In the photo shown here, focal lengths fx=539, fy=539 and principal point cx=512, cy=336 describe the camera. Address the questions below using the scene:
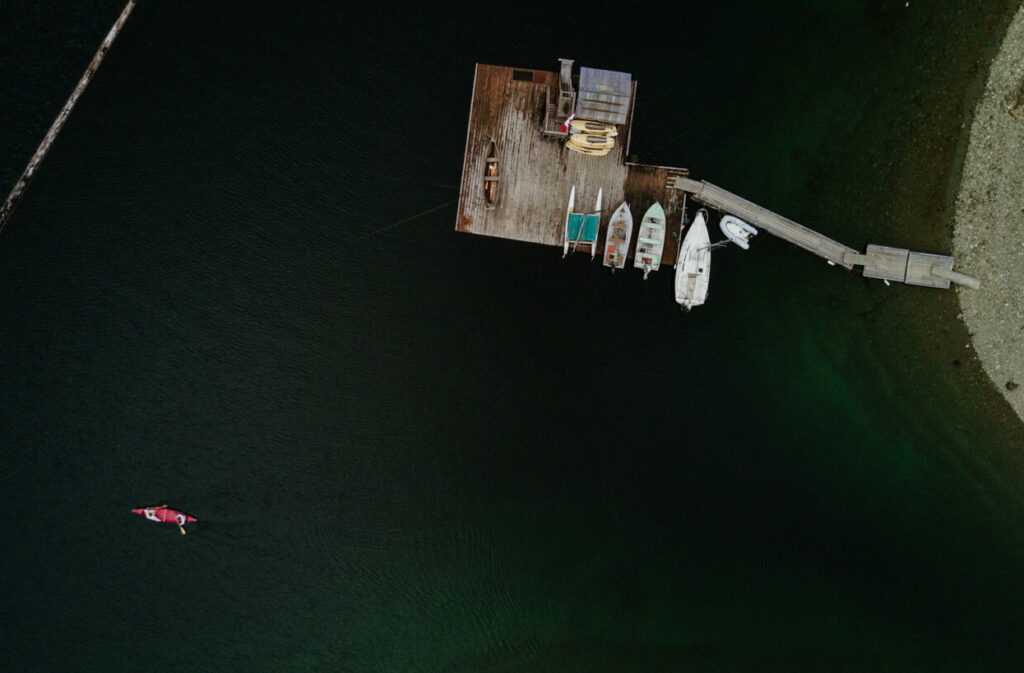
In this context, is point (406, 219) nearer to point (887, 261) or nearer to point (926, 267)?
point (887, 261)

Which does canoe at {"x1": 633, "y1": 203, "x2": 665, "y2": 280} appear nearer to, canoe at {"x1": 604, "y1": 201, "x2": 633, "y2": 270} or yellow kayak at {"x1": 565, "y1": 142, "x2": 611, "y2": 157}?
canoe at {"x1": 604, "y1": 201, "x2": 633, "y2": 270}

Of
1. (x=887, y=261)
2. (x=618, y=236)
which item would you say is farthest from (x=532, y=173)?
(x=887, y=261)

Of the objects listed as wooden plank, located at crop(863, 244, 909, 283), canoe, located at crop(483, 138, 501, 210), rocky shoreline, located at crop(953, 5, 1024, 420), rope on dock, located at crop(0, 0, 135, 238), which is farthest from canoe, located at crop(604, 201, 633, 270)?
rope on dock, located at crop(0, 0, 135, 238)

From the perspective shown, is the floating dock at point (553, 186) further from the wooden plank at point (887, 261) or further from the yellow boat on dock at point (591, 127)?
the yellow boat on dock at point (591, 127)

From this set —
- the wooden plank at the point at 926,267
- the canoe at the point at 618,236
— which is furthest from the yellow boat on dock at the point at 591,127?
the wooden plank at the point at 926,267

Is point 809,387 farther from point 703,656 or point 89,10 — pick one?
point 89,10

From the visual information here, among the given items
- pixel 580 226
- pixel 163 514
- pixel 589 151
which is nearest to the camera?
pixel 589 151
